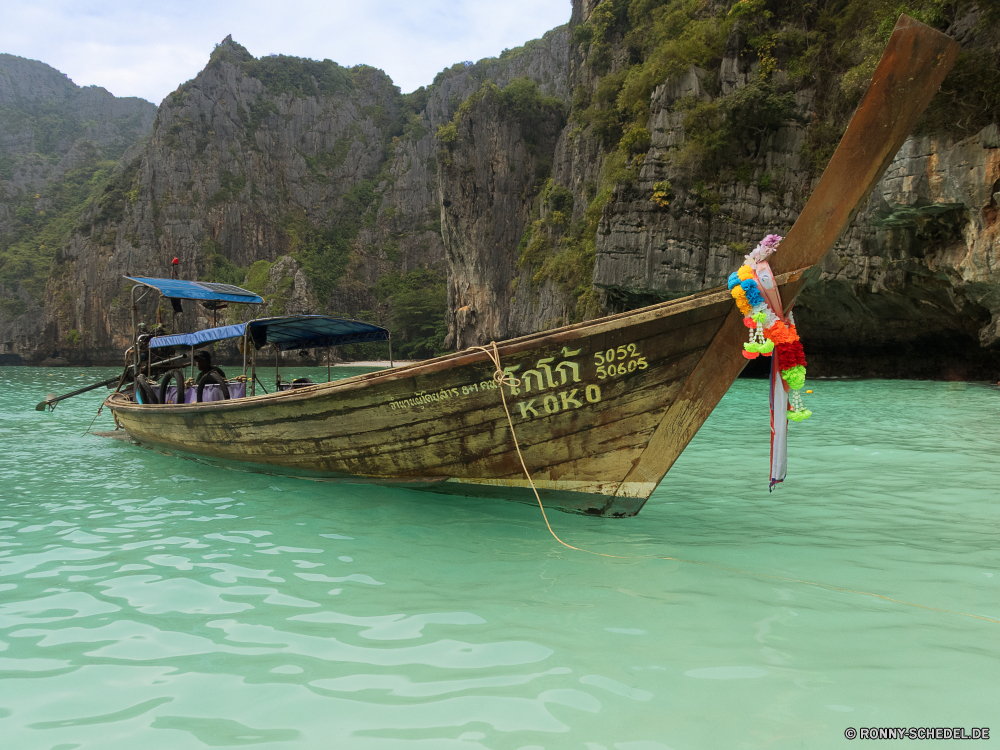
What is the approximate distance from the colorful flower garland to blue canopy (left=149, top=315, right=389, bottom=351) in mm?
4651

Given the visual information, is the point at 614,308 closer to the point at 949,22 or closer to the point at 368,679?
the point at 949,22

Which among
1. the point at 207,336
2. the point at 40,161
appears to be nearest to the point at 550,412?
the point at 207,336

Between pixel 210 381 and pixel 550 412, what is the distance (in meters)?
5.60

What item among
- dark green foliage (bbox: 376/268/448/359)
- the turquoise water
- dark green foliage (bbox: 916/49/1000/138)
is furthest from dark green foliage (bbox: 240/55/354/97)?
the turquoise water

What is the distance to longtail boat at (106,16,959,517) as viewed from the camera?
307cm

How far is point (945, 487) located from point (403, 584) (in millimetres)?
4653

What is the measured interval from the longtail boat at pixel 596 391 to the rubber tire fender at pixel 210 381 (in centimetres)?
277

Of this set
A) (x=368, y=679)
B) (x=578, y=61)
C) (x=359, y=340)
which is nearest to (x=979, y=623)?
(x=368, y=679)

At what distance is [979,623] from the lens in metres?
A: 2.29

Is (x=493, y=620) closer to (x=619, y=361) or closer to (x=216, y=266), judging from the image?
(x=619, y=361)

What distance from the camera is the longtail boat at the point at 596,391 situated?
121 inches

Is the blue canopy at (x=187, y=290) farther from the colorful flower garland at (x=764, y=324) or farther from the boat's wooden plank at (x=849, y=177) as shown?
the colorful flower garland at (x=764, y=324)

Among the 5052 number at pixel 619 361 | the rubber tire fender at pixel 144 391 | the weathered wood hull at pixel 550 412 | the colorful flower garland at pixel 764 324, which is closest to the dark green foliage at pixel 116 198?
the rubber tire fender at pixel 144 391

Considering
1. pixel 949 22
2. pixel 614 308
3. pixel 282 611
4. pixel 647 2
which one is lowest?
pixel 282 611
